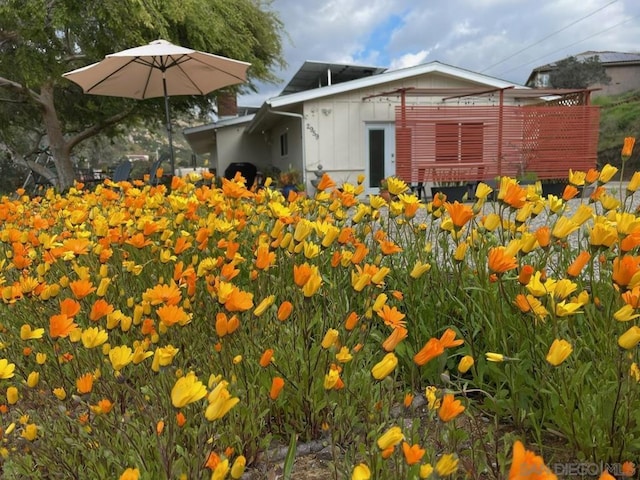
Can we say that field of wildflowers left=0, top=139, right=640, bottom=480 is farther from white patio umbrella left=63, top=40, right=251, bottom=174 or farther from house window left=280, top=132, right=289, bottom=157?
house window left=280, top=132, right=289, bottom=157

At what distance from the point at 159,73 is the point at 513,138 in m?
7.84

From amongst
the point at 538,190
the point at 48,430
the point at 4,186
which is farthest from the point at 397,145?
the point at 4,186

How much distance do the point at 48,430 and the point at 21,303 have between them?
1078 mm

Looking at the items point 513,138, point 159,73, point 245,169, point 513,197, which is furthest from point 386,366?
point 245,169

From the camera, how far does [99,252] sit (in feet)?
6.15

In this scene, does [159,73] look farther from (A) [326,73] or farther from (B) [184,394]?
(A) [326,73]

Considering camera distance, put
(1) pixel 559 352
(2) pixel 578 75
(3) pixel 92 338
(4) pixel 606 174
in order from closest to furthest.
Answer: (1) pixel 559 352 → (3) pixel 92 338 → (4) pixel 606 174 → (2) pixel 578 75

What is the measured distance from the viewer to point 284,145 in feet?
47.8

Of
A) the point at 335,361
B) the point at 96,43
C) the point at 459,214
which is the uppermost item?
the point at 96,43

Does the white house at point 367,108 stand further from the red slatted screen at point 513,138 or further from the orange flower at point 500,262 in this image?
the orange flower at point 500,262

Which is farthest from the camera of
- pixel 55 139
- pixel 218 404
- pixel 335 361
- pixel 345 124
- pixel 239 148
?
pixel 239 148

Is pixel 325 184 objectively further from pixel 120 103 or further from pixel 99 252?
pixel 120 103

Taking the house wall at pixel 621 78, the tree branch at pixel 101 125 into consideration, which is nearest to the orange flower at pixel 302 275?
the tree branch at pixel 101 125

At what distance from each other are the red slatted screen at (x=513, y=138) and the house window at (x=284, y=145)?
403 centimetres
